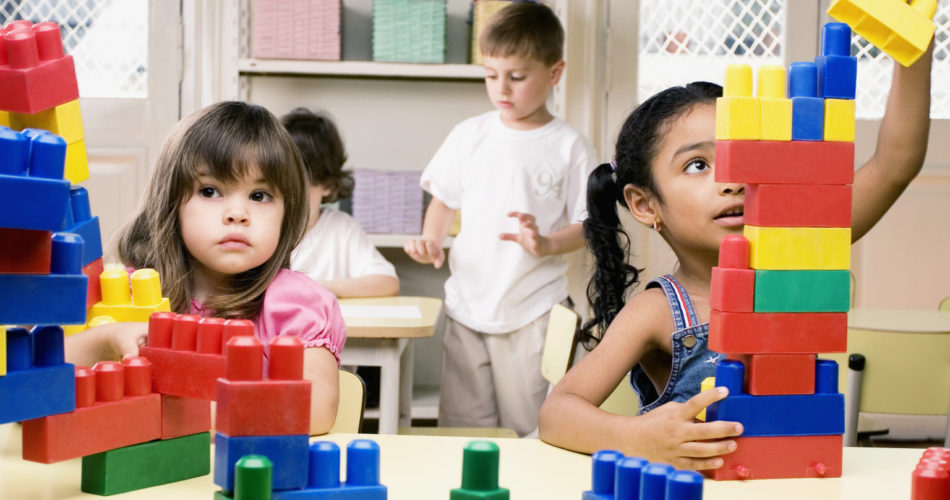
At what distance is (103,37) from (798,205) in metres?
3.36

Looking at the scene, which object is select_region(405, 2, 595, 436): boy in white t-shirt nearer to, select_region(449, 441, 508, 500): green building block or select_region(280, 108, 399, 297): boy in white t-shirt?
select_region(280, 108, 399, 297): boy in white t-shirt

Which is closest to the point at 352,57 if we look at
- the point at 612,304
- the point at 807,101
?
the point at 612,304

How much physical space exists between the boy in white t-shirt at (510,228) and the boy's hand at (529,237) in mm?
68

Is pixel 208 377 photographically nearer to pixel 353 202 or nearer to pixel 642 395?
pixel 642 395

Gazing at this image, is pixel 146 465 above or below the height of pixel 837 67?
below

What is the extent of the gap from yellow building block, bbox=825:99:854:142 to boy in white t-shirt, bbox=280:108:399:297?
84.4 inches

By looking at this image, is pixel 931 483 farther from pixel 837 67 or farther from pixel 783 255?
pixel 837 67

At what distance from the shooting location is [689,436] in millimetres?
939

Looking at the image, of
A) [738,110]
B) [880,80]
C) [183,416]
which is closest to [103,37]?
[880,80]

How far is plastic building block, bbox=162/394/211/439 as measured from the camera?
2.84 feet

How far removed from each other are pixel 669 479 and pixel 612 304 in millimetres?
948

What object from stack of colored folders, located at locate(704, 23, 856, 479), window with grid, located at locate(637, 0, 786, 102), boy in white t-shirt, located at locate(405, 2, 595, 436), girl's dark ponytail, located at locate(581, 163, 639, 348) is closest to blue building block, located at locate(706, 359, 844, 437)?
stack of colored folders, located at locate(704, 23, 856, 479)

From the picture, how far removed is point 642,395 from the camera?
1.40 metres

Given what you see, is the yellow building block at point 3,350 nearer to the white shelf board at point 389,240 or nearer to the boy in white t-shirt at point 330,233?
the boy in white t-shirt at point 330,233
